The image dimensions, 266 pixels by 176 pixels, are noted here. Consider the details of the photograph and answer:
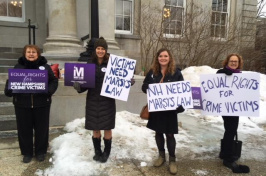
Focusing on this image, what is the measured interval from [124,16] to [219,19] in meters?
5.47

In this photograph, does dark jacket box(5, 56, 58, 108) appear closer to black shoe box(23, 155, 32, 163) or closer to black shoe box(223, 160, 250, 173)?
black shoe box(23, 155, 32, 163)

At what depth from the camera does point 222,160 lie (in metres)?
4.37

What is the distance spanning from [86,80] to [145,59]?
8.05m

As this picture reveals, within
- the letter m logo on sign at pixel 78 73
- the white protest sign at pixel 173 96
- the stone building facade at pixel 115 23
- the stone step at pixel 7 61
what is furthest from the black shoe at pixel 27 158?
the stone step at pixel 7 61

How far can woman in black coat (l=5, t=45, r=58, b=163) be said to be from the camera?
3.94m

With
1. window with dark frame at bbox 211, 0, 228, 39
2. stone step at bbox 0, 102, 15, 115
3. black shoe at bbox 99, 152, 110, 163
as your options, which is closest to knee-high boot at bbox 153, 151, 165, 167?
black shoe at bbox 99, 152, 110, 163

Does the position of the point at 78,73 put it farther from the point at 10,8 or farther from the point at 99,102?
the point at 10,8

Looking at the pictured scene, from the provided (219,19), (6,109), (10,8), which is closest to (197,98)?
(6,109)

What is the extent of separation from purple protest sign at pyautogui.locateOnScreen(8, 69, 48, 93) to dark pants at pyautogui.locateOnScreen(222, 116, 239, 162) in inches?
112

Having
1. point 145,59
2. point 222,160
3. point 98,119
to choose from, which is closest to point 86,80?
point 98,119

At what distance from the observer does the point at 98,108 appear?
12.7 feet

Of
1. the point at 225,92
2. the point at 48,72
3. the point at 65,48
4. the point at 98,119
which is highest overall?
the point at 65,48

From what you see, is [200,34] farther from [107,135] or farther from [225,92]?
[107,135]

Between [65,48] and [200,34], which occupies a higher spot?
[200,34]
